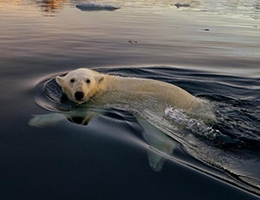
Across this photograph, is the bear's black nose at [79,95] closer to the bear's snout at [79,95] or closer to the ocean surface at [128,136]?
the bear's snout at [79,95]

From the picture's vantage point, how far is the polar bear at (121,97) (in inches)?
237

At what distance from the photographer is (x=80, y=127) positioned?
543 cm

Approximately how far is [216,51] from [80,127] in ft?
30.4

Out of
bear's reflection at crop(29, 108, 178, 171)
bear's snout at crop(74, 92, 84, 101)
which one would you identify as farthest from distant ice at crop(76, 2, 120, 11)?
bear's reflection at crop(29, 108, 178, 171)

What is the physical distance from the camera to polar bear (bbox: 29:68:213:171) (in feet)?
19.8

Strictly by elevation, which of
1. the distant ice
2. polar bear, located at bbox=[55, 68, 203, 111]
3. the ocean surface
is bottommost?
the ocean surface

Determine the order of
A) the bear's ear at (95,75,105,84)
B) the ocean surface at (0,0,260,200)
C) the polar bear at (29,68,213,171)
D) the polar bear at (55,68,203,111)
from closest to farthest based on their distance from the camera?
the ocean surface at (0,0,260,200)
the polar bear at (29,68,213,171)
the polar bear at (55,68,203,111)
the bear's ear at (95,75,105,84)

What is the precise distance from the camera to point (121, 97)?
6.78 meters

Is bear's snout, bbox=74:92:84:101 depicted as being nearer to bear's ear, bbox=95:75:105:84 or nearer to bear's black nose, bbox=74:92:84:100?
bear's black nose, bbox=74:92:84:100

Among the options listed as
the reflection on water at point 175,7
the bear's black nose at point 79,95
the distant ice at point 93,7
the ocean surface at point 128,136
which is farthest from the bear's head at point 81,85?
the distant ice at point 93,7

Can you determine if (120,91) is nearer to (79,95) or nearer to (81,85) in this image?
(81,85)

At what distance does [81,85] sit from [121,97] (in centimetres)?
87

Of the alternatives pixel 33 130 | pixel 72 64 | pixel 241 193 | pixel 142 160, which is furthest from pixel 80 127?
pixel 72 64

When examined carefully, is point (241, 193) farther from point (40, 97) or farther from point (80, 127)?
point (40, 97)
